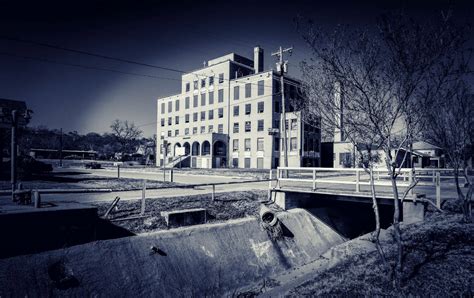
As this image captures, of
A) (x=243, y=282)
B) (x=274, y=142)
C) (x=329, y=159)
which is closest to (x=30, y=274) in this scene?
(x=243, y=282)

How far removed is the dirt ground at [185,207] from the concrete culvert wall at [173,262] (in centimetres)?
74

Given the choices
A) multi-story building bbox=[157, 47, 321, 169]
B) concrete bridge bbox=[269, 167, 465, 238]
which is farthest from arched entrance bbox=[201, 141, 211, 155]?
concrete bridge bbox=[269, 167, 465, 238]

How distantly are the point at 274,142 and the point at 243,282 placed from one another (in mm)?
36535

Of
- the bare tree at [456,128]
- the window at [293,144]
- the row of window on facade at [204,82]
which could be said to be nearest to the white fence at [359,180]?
the bare tree at [456,128]

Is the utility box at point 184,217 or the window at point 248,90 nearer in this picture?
the utility box at point 184,217

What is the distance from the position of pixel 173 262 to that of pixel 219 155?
41.5 m

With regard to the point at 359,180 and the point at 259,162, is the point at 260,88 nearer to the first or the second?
the point at 259,162

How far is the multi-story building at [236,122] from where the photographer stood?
45.3m

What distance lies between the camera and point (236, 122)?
50500 mm

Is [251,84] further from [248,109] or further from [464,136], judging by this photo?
[464,136]

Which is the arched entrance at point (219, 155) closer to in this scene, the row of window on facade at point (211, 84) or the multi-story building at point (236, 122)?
the multi-story building at point (236, 122)

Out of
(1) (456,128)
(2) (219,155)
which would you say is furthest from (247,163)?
(1) (456,128)

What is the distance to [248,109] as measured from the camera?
160 ft

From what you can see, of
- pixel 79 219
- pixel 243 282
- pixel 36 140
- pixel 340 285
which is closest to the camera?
pixel 340 285
